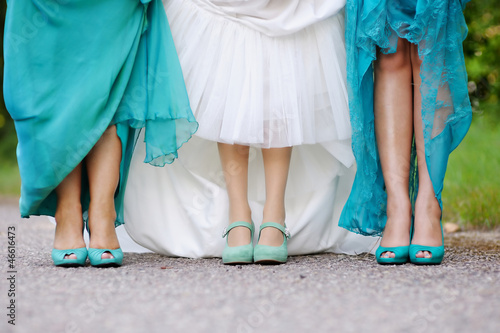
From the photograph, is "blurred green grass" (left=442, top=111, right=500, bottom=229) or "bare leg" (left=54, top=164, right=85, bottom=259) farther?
"blurred green grass" (left=442, top=111, right=500, bottom=229)

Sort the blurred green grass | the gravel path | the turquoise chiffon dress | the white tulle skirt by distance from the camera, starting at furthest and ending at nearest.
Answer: the blurred green grass
the white tulle skirt
the turquoise chiffon dress
the gravel path

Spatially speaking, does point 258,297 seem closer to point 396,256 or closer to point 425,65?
point 396,256

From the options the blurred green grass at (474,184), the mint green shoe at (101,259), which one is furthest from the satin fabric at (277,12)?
the blurred green grass at (474,184)

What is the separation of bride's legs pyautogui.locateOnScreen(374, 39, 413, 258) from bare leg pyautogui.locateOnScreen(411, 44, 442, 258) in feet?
0.07

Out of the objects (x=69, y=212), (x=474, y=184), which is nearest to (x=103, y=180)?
(x=69, y=212)

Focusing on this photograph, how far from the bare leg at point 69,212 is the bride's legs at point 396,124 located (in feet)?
3.12

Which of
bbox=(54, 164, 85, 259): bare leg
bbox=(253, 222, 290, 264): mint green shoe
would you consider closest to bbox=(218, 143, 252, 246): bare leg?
bbox=(253, 222, 290, 264): mint green shoe

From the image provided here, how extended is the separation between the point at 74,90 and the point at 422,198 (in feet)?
3.65

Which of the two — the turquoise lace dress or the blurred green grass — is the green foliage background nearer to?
the blurred green grass

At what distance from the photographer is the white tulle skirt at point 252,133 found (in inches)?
72.9

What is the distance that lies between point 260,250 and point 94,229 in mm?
506

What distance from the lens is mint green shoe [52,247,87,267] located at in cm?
176

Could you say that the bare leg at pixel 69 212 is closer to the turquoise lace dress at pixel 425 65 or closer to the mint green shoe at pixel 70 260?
the mint green shoe at pixel 70 260

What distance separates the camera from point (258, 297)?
1.30 metres
